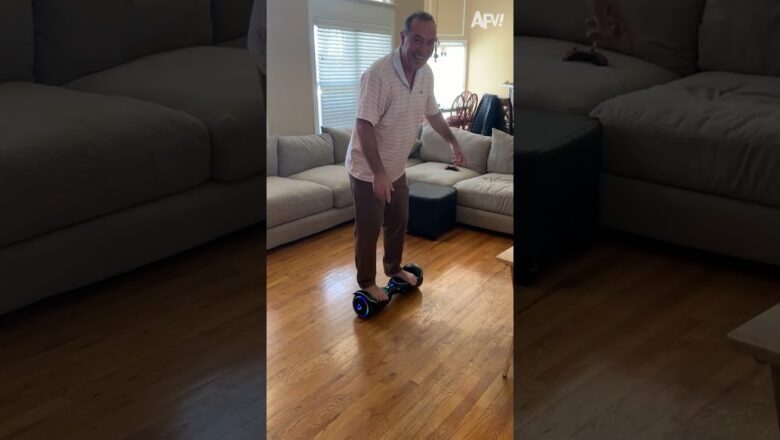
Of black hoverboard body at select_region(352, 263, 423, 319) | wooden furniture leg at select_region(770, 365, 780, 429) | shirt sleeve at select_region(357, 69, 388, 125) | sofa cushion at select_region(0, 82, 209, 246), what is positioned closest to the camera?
sofa cushion at select_region(0, 82, 209, 246)

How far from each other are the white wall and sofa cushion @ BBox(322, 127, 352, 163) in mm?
24

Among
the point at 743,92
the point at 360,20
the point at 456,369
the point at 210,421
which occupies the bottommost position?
the point at 456,369

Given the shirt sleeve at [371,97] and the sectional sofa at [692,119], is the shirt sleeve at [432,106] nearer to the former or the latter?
the shirt sleeve at [371,97]

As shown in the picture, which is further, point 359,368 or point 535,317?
point 359,368

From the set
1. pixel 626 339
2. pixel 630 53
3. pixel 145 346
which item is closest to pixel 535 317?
pixel 626 339

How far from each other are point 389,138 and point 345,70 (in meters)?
0.11

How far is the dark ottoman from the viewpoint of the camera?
512mm

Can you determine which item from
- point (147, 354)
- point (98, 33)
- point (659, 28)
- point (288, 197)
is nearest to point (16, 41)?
point (98, 33)

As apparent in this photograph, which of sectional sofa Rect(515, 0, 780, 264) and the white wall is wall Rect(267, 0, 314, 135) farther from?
sectional sofa Rect(515, 0, 780, 264)

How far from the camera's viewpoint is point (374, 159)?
0.78 metres

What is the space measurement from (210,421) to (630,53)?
0.55 metres

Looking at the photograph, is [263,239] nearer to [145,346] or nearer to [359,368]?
[145,346]

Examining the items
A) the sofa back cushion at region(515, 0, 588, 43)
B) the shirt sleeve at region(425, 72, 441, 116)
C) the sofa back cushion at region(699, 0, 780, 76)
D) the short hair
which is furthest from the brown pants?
the sofa back cushion at region(699, 0, 780, 76)

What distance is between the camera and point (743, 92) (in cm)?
44
